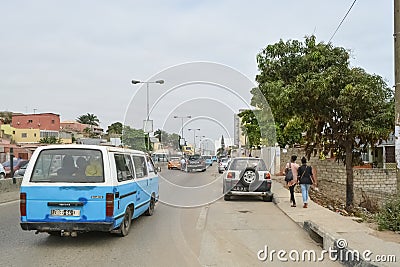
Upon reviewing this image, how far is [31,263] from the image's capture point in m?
6.84

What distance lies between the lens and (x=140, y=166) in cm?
1063

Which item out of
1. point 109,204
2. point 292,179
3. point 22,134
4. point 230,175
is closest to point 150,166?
point 109,204

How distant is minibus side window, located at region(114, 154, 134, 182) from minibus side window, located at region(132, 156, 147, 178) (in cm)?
51

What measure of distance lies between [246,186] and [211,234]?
6.56m

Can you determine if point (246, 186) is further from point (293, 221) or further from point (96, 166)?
point (96, 166)

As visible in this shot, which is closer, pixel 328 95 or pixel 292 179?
pixel 292 179

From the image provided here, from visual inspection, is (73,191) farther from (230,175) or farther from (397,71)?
(230,175)

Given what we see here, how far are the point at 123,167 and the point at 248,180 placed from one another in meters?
7.67

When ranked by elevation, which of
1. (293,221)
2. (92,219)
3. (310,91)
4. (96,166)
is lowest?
(293,221)

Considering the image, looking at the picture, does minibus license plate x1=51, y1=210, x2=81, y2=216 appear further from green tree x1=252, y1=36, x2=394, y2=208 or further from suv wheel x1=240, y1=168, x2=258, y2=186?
green tree x1=252, y1=36, x2=394, y2=208

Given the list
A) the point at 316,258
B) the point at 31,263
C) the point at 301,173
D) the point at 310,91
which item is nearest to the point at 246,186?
the point at 301,173

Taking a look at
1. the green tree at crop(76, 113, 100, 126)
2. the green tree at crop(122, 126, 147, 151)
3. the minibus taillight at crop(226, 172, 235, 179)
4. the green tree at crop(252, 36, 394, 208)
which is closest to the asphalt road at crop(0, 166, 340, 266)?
the minibus taillight at crop(226, 172, 235, 179)

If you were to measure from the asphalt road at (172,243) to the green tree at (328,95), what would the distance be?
16.0 ft

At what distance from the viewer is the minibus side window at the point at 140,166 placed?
1014 cm
